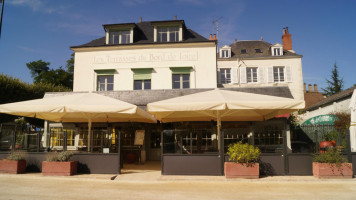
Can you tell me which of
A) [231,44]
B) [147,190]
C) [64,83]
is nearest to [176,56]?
[147,190]

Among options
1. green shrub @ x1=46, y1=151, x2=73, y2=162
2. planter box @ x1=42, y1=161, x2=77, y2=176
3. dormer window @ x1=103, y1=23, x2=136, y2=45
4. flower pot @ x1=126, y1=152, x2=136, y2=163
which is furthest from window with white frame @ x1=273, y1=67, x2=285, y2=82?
planter box @ x1=42, y1=161, x2=77, y2=176

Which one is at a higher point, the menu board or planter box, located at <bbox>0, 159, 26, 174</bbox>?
the menu board

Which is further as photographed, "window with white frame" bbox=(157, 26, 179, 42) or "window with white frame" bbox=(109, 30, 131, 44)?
"window with white frame" bbox=(109, 30, 131, 44)

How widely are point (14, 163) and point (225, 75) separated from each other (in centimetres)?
2617

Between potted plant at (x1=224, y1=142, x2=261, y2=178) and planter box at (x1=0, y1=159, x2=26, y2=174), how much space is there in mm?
7478

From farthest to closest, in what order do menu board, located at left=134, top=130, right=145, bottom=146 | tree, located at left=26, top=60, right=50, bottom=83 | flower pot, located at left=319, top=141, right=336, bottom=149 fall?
1. tree, located at left=26, top=60, right=50, bottom=83
2. menu board, located at left=134, top=130, right=145, bottom=146
3. flower pot, located at left=319, top=141, right=336, bottom=149

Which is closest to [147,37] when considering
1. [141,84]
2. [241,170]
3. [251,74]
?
[141,84]

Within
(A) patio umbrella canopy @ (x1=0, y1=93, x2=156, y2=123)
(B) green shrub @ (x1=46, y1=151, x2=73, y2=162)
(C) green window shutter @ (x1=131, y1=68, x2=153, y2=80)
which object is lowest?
(B) green shrub @ (x1=46, y1=151, x2=73, y2=162)

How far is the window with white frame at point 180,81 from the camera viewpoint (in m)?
19.3

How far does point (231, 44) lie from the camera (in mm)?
37344

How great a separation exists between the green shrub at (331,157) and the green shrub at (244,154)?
200 cm

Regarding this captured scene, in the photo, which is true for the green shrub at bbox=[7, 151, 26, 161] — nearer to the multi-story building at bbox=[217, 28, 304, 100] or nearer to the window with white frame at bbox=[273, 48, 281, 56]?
the multi-story building at bbox=[217, 28, 304, 100]

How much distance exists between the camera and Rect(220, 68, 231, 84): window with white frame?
1277 inches

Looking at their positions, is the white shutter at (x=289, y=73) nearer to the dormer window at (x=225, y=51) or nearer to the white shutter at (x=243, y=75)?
the white shutter at (x=243, y=75)
